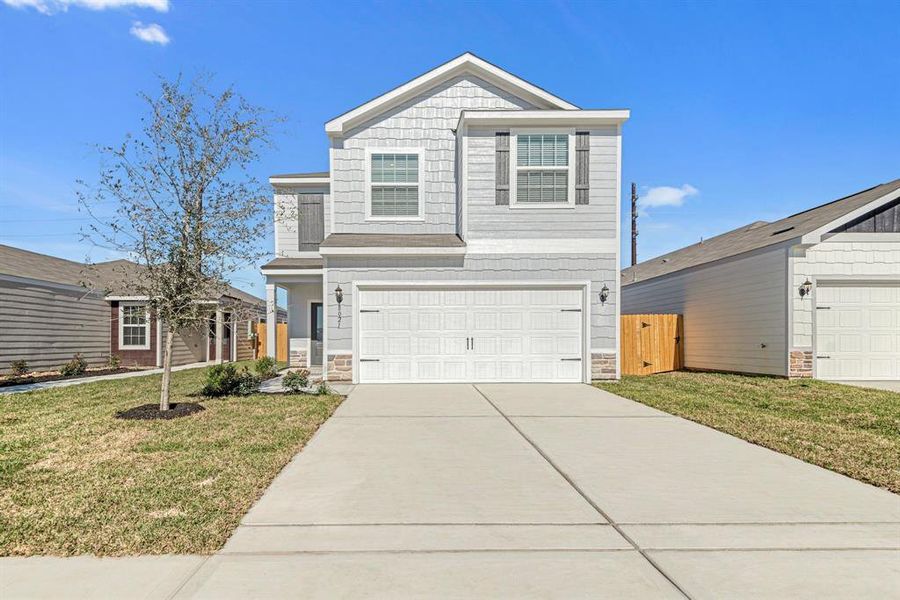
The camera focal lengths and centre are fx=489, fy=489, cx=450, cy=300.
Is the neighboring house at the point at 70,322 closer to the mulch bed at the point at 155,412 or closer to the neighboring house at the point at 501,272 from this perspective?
the neighboring house at the point at 501,272

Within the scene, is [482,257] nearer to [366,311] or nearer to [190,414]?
[366,311]

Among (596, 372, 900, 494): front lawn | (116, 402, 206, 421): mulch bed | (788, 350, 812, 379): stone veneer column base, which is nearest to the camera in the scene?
(596, 372, 900, 494): front lawn

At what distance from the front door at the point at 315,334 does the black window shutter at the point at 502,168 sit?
6909 millimetres

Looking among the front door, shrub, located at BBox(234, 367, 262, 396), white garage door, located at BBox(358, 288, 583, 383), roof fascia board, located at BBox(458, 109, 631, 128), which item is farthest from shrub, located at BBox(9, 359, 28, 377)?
roof fascia board, located at BBox(458, 109, 631, 128)

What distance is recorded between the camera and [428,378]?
11.1 metres

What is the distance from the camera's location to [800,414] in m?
7.68

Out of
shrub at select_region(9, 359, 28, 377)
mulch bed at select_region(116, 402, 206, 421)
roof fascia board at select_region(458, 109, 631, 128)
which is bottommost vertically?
shrub at select_region(9, 359, 28, 377)

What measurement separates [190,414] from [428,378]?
500cm

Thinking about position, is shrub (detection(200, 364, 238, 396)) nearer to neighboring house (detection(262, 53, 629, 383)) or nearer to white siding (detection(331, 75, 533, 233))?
neighboring house (detection(262, 53, 629, 383))

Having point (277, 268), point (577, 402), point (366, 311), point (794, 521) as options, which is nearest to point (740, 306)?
point (577, 402)

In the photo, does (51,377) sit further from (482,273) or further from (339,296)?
(482,273)

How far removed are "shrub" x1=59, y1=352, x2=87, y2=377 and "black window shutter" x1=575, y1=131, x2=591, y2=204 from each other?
1459 cm

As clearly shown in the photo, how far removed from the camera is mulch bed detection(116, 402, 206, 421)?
23.7 ft

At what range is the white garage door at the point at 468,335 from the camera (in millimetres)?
11078
